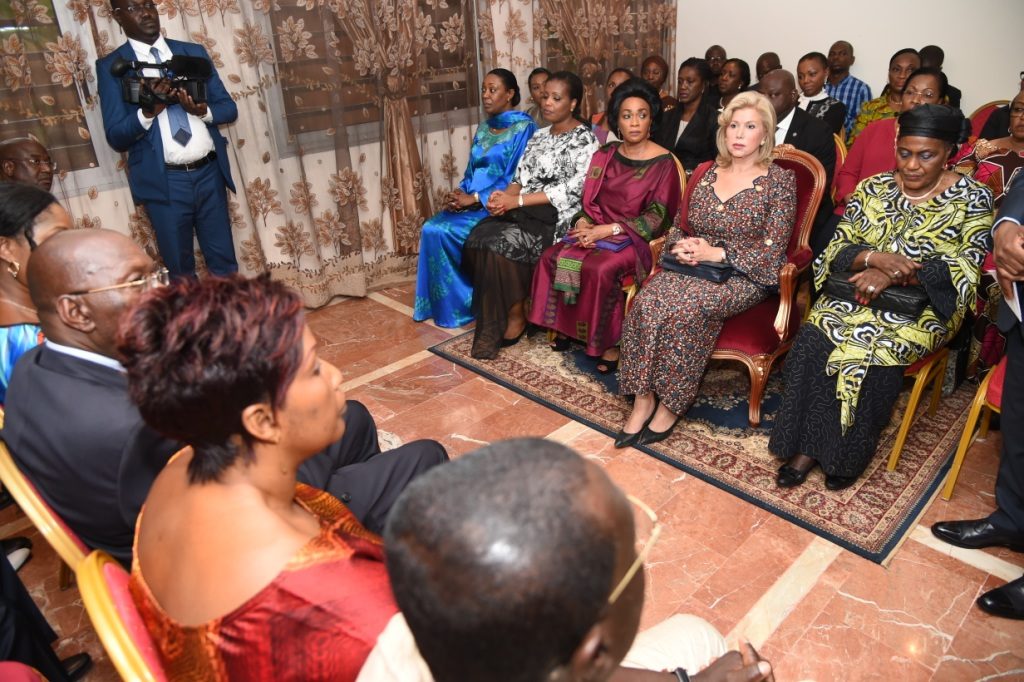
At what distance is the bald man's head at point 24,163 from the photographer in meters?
2.82

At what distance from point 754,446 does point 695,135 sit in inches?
98.6

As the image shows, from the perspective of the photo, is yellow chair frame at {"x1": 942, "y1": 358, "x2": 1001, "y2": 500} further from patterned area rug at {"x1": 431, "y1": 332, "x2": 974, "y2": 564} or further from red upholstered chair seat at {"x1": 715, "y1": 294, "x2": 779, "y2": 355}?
red upholstered chair seat at {"x1": 715, "y1": 294, "x2": 779, "y2": 355}

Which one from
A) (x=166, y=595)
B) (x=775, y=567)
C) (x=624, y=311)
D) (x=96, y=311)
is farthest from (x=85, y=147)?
(x=775, y=567)

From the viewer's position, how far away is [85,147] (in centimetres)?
344

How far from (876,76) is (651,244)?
3.10 meters

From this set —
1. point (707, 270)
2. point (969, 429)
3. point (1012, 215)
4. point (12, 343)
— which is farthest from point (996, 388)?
point (12, 343)

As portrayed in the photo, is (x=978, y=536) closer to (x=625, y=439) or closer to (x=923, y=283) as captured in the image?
(x=923, y=283)

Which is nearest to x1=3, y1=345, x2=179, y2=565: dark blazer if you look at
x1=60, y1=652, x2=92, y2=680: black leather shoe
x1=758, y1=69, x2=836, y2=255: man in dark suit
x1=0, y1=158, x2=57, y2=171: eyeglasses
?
x1=60, y1=652, x2=92, y2=680: black leather shoe

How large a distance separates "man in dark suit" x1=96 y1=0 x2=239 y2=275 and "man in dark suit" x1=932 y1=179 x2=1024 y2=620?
3421mm

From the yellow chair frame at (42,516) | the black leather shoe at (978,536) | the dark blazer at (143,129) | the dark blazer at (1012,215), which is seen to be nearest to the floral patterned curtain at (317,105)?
the dark blazer at (143,129)

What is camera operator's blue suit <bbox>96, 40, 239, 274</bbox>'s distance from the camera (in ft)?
10.6

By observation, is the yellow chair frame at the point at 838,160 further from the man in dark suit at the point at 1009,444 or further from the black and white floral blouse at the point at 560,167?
the man in dark suit at the point at 1009,444

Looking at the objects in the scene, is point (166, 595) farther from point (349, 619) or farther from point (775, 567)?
point (775, 567)

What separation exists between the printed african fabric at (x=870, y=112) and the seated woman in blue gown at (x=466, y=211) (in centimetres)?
231
